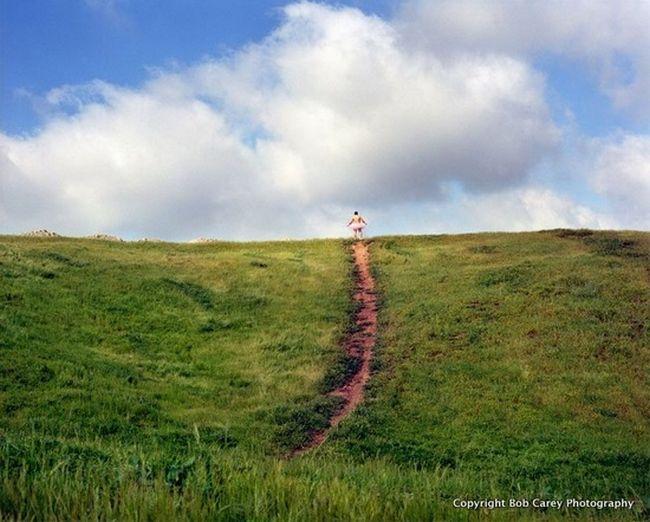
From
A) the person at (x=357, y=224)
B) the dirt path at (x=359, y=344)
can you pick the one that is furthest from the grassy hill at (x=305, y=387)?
the person at (x=357, y=224)

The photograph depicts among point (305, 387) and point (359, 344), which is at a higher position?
point (359, 344)

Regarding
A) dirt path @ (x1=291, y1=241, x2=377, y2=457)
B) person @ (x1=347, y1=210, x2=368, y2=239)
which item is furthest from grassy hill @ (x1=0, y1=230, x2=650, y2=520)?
person @ (x1=347, y1=210, x2=368, y2=239)

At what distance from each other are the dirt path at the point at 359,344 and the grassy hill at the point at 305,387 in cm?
47

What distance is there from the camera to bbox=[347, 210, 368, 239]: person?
2152 inches

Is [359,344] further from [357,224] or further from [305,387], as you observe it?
[357,224]

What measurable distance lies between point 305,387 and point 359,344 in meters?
6.01

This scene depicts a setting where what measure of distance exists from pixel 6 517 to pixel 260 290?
103ft

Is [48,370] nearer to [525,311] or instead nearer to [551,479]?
[551,479]

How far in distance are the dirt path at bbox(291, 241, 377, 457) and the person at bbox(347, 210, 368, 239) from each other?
25.4 feet

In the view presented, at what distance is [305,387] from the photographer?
913 inches

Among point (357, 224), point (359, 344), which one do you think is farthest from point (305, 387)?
point (357, 224)

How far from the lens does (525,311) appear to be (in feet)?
98.7

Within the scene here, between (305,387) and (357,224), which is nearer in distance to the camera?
(305,387)

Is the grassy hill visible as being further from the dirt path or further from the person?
the person
